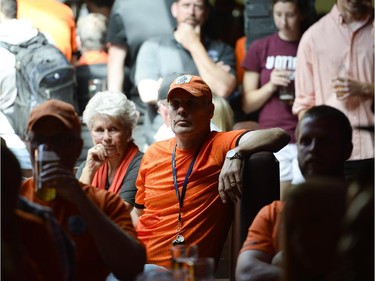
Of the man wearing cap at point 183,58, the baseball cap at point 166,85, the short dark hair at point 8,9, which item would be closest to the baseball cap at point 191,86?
the baseball cap at point 166,85

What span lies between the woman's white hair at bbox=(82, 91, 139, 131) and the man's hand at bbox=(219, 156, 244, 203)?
25.9 inches

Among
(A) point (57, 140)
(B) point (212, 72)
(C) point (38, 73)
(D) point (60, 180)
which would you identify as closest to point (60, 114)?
(A) point (57, 140)

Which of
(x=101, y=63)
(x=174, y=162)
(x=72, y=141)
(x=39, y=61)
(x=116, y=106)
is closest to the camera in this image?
(x=72, y=141)

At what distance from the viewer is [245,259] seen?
3795 millimetres

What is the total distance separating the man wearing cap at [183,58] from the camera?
233 inches

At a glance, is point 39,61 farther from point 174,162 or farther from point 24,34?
point 174,162

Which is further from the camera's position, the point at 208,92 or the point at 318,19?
the point at 318,19

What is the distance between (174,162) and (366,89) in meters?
1.33

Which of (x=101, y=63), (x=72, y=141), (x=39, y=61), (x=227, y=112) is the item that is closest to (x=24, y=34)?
(x=39, y=61)

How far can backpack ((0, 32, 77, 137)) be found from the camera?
5.80 m

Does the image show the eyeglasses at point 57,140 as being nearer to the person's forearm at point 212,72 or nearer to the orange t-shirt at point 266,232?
the orange t-shirt at point 266,232

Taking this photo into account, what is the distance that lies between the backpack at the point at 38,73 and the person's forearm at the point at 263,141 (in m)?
1.61

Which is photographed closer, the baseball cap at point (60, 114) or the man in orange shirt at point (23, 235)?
the man in orange shirt at point (23, 235)

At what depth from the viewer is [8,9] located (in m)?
5.94
